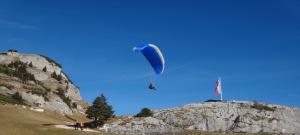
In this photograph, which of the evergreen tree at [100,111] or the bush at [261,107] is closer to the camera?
the evergreen tree at [100,111]

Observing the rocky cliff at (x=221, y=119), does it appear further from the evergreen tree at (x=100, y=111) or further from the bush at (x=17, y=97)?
the bush at (x=17, y=97)

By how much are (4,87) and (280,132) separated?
4577 inches

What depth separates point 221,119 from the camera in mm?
108438

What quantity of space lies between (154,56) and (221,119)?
181 ft

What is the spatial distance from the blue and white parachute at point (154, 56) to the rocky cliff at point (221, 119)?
1563 inches

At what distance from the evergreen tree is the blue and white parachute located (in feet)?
140

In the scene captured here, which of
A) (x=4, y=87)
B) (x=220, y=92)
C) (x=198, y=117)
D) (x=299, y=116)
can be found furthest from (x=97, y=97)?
(x=4, y=87)

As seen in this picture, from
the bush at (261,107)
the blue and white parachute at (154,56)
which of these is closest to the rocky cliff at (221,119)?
the bush at (261,107)

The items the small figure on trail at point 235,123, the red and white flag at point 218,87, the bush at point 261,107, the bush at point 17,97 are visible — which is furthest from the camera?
the bush at point 17,97

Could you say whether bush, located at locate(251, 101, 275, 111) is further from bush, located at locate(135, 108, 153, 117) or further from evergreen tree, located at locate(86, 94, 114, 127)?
evergreen tree, located at locate(86, 94, 114, 127)

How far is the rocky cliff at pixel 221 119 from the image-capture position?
100 metres

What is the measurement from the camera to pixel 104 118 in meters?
99.6

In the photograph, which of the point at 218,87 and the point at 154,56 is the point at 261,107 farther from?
the point at 154,56

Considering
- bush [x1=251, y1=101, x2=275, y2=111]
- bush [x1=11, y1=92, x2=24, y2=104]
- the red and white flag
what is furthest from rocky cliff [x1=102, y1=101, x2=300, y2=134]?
bush [x1=11, y1=92, x2=24, y2=104]
